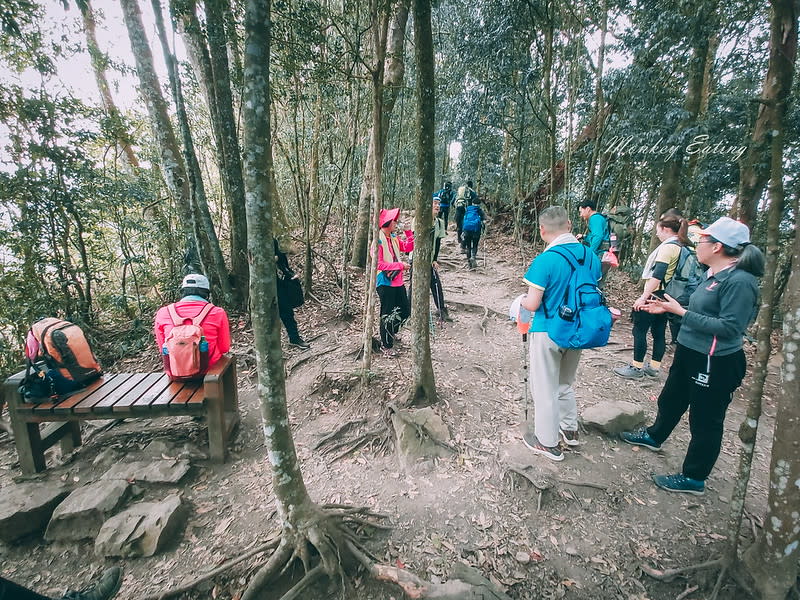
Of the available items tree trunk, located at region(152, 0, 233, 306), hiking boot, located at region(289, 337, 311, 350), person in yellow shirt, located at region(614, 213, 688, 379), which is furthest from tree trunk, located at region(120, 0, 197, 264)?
person in yellow shirt, located at region(614, 213, 688, 379)

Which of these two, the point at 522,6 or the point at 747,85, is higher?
the point at 522,6

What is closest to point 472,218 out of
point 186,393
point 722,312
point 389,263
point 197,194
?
point 389,263

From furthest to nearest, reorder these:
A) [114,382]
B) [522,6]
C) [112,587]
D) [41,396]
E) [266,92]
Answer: [522,6], [114,382], [41,396], [112,587], [266,92]

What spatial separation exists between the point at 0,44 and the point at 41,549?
6.97m

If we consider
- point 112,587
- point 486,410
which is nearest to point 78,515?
point 112,587

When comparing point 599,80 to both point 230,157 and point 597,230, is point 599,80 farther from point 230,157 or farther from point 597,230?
point 230,157

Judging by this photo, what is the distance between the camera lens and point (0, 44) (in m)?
5.39

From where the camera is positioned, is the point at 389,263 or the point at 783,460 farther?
the point at 389,263

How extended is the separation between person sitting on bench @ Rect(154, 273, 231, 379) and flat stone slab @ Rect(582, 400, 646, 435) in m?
4.07

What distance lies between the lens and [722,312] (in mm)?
2717

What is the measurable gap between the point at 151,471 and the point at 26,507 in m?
0.85

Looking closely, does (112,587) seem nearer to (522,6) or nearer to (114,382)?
(114,382)

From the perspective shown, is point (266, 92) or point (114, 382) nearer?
point (266, 92)

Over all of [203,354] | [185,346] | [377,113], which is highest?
[377,113]
